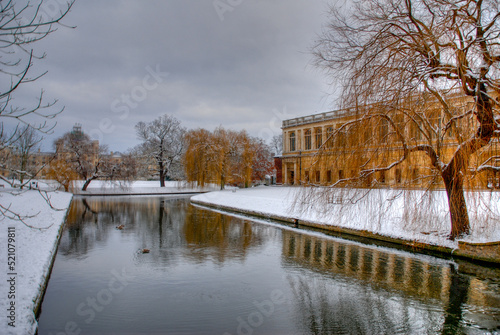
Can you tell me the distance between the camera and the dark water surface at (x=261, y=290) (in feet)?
18.7

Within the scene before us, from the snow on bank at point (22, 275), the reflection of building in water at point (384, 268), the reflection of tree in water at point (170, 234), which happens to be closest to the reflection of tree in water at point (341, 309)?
the reflection of building in water at point (384, 268)

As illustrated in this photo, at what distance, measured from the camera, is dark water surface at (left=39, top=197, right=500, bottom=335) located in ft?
18.7

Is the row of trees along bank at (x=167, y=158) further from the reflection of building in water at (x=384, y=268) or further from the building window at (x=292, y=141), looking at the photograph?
the reflection of building in water at (x=384, y=268)

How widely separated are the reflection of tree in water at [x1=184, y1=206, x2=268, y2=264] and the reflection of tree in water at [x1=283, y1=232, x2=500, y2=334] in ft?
6.35

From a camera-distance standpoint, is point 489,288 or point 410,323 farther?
point 489,288

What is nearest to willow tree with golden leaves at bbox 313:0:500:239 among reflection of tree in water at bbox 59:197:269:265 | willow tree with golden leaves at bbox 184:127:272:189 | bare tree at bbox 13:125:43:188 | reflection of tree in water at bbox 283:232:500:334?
reflection of tree in water at bbox 283:232:500:334

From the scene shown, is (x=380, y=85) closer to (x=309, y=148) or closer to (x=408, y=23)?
(x=408, y=23)

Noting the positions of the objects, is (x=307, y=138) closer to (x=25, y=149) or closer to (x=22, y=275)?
(x=25, y=149)

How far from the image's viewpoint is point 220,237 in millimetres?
13570

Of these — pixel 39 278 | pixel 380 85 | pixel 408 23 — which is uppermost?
pixel 408 23

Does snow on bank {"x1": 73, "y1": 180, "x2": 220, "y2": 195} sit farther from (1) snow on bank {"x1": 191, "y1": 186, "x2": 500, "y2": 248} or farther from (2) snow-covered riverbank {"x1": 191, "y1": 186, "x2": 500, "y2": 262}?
(1) snow on bank {"x1": 191, "y1": 186, "x2": 500, "y2": 248}

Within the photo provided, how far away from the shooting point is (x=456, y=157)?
8414mm

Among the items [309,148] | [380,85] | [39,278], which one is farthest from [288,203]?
[309,148]

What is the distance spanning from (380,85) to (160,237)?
9409 millimetres
